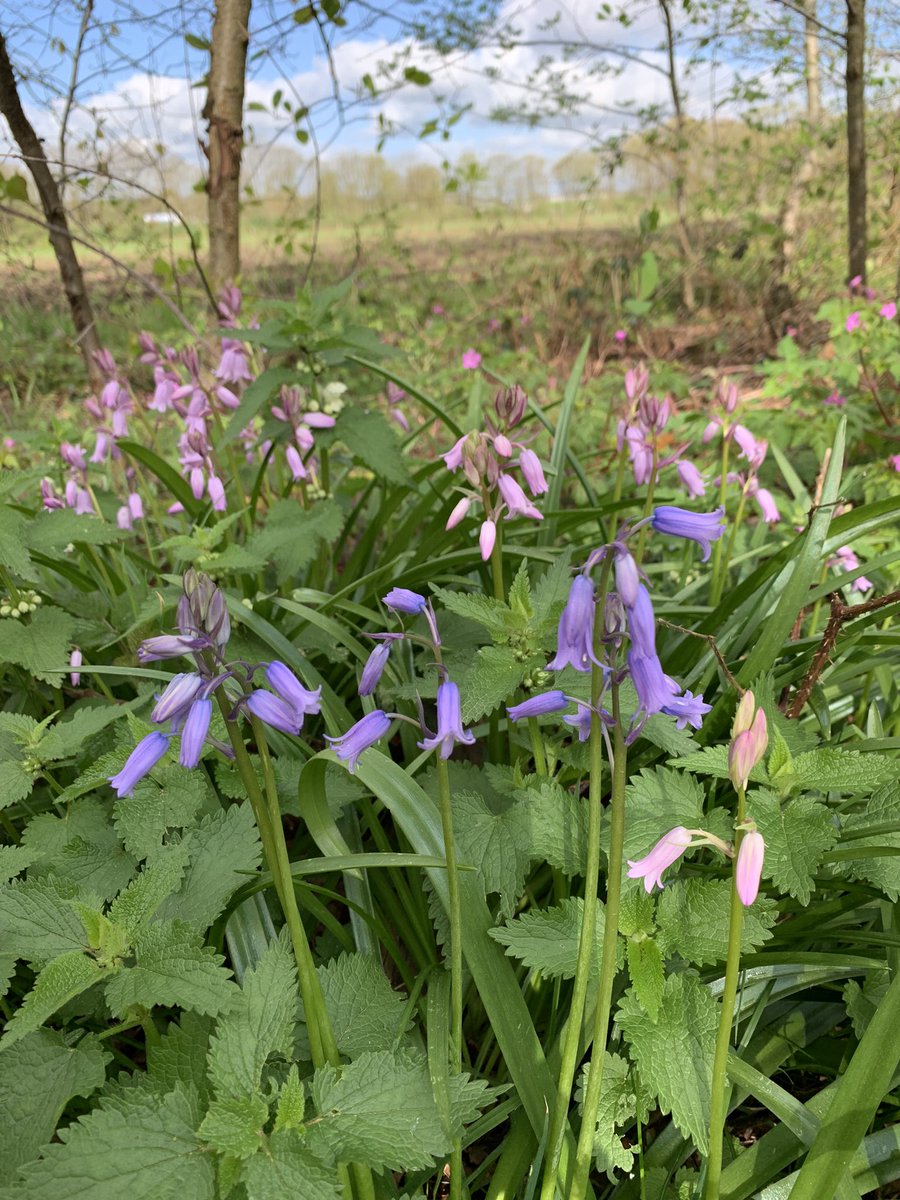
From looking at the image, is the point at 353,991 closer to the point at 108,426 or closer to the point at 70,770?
the point at 70,770

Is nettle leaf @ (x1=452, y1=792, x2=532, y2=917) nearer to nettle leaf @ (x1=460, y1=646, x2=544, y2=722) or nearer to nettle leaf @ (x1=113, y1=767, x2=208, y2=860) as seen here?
nettle leaf @ (x1=460, y1=646, x2=544, y2=722)

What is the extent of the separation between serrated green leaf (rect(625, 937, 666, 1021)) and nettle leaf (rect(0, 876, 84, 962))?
94 centimetres

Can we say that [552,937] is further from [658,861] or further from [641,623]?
[641,623]

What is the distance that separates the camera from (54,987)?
124 centimetres

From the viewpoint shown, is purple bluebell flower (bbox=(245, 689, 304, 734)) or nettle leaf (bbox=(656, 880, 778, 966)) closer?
purple bluebell flower (bbox=(245, 689, 304, 734))

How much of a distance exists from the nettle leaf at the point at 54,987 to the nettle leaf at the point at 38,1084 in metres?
0.12

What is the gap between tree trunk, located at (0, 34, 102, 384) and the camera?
3.57m

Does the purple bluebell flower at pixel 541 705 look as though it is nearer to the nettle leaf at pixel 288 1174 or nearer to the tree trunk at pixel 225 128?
the nettle leaf at pixel 288 1174

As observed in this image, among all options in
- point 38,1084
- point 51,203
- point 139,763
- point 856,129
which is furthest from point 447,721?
point 856,129

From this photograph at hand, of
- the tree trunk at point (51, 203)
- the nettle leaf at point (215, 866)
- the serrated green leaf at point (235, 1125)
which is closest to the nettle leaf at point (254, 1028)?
the serrated green leaf at point (235, 1125)

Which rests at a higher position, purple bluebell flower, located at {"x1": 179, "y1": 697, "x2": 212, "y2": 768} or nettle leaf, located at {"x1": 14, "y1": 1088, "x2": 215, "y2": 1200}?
purple bluebell flower, located at {"x1": 179, "y1": 697, "x2": 212, "y2": 768}

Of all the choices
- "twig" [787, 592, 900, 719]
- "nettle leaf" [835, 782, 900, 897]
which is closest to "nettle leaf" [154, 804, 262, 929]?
"nettle leaf" [835, 782, 900, 897]

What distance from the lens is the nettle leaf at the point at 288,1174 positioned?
1.01 m

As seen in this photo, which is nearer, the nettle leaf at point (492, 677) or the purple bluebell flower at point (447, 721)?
the purple bluebell flower at point (447, 721)
